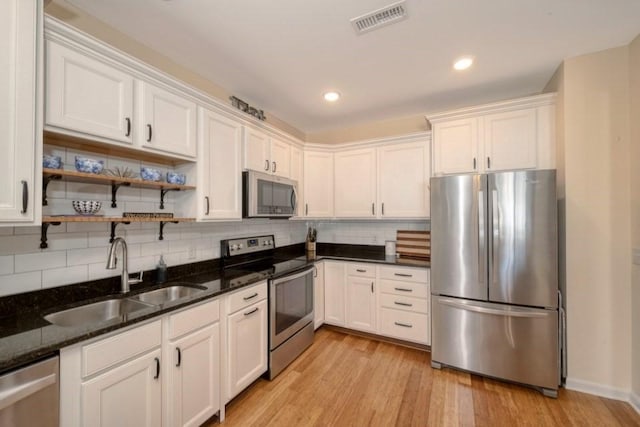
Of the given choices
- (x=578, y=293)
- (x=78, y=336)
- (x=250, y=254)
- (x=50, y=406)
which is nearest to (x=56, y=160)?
(x=78, y=336)

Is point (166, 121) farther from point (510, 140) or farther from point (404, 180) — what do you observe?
point (510, 140)

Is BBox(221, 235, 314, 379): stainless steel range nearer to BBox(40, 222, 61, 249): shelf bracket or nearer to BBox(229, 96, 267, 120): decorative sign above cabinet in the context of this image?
BBox(40, 222, 61, 249): shelf bracket

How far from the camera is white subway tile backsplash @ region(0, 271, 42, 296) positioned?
1364mm

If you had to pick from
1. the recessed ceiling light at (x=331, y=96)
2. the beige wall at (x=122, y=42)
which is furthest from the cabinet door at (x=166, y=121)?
the recessed ceiling light at (x=331, y=96)

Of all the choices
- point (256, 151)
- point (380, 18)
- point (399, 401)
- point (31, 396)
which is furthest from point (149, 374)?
point (380, 18)

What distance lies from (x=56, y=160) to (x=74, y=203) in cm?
26

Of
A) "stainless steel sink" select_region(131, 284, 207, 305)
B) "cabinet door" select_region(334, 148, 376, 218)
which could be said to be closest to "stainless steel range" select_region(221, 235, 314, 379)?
"stainless steel sink" select_region(131, 284, 207, 305)

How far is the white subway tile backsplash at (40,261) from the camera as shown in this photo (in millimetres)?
1416

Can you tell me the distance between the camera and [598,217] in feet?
6.95

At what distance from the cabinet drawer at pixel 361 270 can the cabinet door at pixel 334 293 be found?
0.09 metres

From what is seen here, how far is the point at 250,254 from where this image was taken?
2896mm

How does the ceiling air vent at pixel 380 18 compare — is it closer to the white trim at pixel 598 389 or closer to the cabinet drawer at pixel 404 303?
the cabinet drawer at pixel 404 303

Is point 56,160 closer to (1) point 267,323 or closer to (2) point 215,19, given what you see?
(2) point 215,19

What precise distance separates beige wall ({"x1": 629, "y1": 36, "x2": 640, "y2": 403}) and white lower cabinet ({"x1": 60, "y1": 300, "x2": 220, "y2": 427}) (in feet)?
10.1
